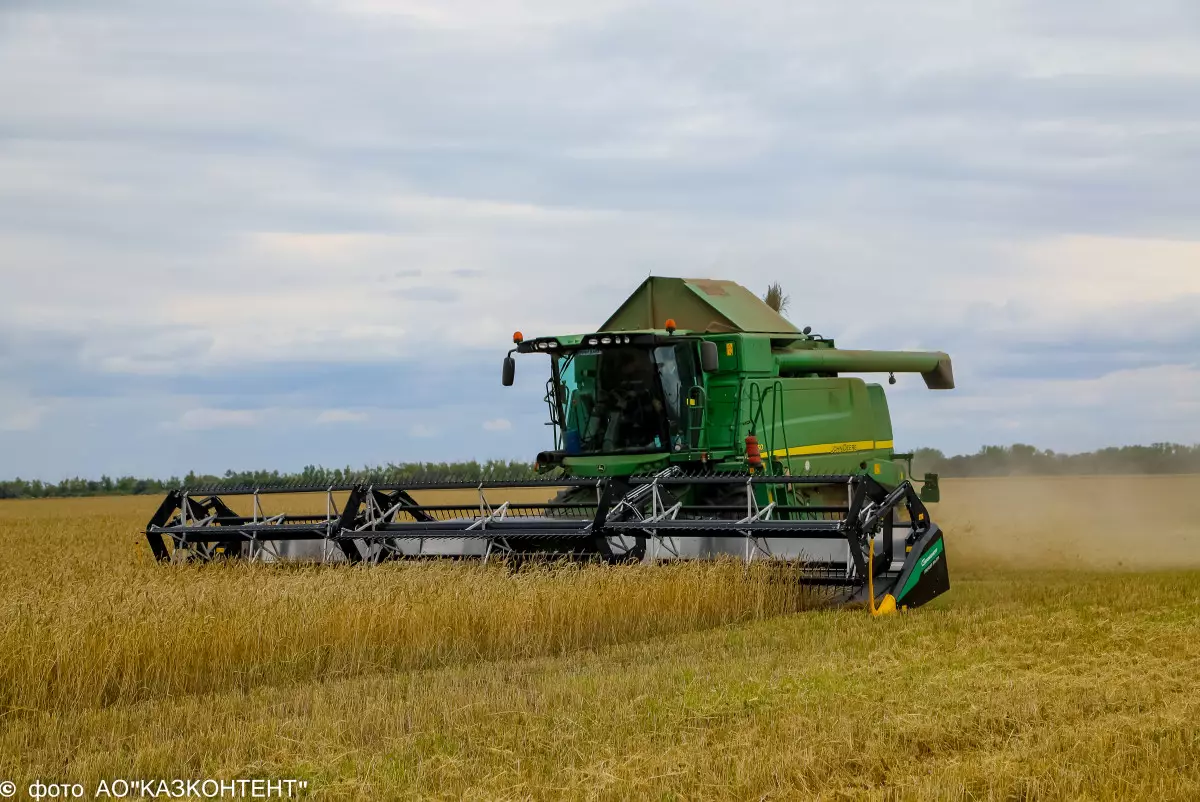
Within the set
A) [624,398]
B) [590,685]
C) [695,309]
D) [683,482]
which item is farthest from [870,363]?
[590,685]

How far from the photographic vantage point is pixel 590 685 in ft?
19.8

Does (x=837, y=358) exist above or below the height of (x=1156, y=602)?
above

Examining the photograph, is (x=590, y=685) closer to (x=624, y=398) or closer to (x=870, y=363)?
(x=624, y=398)

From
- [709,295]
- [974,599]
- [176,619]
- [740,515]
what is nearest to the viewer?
[176,619]

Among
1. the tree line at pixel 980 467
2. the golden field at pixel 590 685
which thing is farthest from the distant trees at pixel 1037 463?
the golden field at pixel 590 685

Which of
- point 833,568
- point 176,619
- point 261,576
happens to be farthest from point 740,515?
point 176,619

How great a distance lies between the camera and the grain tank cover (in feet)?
42.2

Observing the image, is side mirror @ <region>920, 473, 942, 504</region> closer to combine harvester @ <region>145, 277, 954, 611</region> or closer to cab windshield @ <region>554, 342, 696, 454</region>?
combine harvester @ <region>145, 277, 954, 611</region>

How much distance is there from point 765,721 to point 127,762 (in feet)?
8.21

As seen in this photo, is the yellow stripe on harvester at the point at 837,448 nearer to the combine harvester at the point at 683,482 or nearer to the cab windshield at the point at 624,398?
the combine harvester at the point at 683,482

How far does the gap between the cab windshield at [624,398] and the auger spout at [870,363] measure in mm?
1661

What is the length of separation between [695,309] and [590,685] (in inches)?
293

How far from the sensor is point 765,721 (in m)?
5.25

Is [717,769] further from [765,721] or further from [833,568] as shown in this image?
[833,568]
